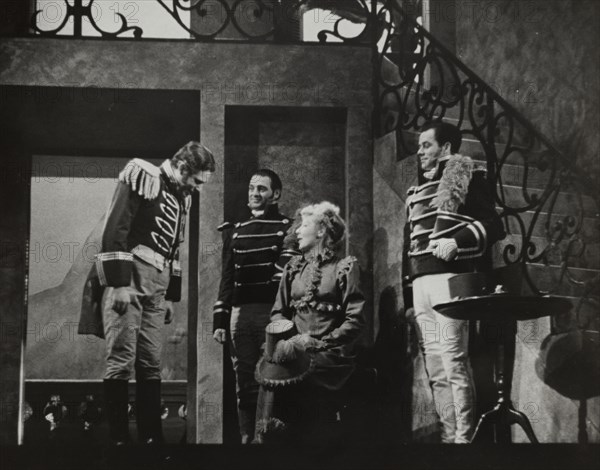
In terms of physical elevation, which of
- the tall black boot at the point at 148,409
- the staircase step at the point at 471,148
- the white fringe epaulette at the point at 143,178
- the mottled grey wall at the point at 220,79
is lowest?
the tall black boot at the point at 148,409

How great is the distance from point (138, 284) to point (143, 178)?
2.08 ft

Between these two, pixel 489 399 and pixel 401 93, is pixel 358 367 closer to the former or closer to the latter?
pixel 489 399

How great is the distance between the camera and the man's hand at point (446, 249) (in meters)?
6.00

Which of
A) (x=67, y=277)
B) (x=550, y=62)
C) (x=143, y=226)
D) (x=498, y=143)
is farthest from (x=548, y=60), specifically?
(x=67, y=277)

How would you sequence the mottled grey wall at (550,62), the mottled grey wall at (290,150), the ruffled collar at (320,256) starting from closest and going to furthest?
the ruffled collar at (320,256)
the mottled grey wall at (290,150)
the mottled grey wall at (550,62)

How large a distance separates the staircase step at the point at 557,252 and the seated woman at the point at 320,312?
957mm

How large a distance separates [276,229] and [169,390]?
1176 mm

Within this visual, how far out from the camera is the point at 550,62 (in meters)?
7.30

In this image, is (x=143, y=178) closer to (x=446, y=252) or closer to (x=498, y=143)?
(x=446, y=252)

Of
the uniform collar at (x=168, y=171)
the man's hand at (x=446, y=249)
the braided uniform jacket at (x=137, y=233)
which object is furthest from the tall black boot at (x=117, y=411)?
the man's hand at (x=446, y=249)

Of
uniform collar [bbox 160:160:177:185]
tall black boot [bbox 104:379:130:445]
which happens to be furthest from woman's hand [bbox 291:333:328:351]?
uniform collar [bbox 160:160:177:185]

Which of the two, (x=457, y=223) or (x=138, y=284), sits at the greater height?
(x=457, y=223)

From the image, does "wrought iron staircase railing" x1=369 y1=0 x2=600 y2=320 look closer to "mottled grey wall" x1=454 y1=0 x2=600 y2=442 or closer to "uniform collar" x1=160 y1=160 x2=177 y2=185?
"mottled grey wall" x1=454 y1=0 x2=600 y2=442

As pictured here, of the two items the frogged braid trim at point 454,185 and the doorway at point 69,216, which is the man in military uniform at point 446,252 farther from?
the doorway at point 69,216
